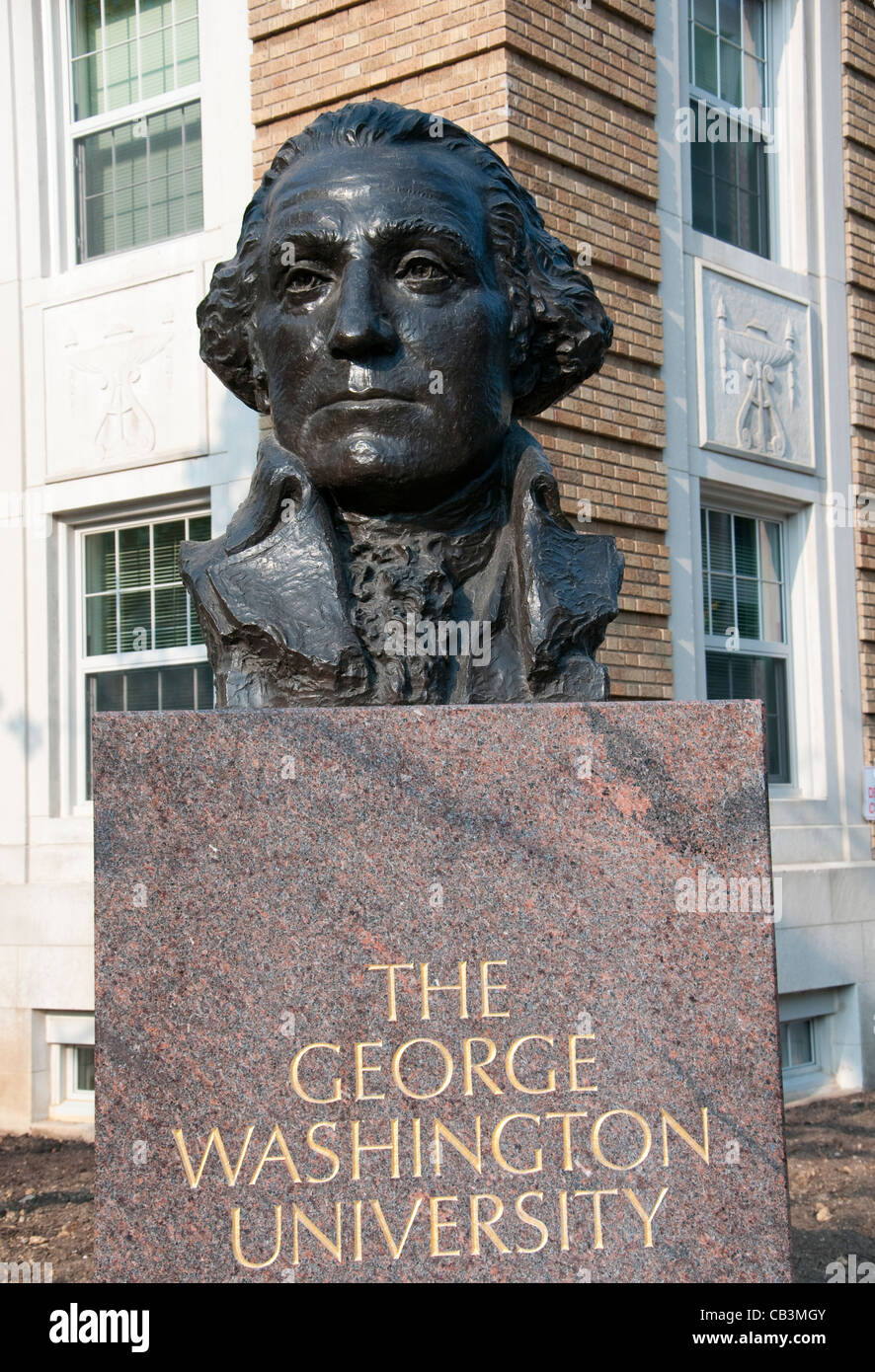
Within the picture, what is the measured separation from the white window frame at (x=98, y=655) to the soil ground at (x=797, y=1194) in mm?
2172

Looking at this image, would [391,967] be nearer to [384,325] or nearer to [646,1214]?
[646,1214]

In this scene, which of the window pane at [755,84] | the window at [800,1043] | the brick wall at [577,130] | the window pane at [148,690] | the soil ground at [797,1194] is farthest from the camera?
the window pane at [755,84]

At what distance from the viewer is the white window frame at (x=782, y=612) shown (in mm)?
9914

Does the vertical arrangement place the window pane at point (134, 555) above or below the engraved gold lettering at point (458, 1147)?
above

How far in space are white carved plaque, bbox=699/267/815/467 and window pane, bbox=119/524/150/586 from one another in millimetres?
3568

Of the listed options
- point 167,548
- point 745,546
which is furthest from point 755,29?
point 167,548

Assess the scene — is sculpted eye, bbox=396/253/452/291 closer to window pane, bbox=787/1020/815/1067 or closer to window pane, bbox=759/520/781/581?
window pane, bbox=759/520/781/581

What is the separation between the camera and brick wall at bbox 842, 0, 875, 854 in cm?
1069

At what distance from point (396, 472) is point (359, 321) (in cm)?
38

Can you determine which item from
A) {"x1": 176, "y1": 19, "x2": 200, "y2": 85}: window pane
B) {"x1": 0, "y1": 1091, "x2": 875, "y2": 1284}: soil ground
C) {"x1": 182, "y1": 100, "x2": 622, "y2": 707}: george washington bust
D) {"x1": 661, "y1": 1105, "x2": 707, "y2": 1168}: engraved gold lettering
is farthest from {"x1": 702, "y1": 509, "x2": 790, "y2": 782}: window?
{"x1": 661, "y1": 1105, "x2": 707, "y2": 1168}: engraved gold lettering

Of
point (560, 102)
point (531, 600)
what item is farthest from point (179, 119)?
point (531, 600)

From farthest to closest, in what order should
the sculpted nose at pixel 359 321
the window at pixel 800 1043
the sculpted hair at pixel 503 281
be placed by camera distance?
the window at pixel 800 1043 < the sculpted hair at pixel 503 281 < the sculpted nose at pixel 359 321

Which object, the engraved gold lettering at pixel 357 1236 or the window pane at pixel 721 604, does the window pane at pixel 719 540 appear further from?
the engraved gold lettering at pixel 357 1236

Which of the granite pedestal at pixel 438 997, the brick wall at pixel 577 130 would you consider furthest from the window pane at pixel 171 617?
the granite pedestal at pixel 438 997
